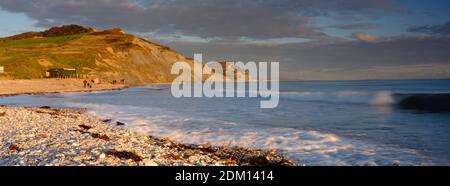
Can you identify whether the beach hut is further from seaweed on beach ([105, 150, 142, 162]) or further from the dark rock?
seaweed on beach ([105, 150, 142, 162])

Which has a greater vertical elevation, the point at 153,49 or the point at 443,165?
the point at 153,49

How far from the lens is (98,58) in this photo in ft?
437

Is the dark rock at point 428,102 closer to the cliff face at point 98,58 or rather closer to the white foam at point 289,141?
the white foam at point 289,141

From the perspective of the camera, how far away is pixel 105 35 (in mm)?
186875

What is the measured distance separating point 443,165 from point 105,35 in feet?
616

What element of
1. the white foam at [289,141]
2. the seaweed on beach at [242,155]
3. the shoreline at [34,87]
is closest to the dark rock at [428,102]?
the white foam at [289,141]

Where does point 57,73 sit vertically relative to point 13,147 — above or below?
above

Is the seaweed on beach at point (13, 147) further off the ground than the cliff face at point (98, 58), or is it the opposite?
the cliff face at point (98, 58)

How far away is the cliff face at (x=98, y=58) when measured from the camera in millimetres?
106125

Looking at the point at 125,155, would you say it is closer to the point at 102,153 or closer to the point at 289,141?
the point at 102,153

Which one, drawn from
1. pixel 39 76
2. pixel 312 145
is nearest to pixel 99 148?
pixel 312 145

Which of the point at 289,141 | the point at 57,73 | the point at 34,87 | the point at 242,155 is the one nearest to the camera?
the point at 242,155

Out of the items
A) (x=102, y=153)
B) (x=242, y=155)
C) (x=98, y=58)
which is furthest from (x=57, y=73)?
(x=102, y=153)
